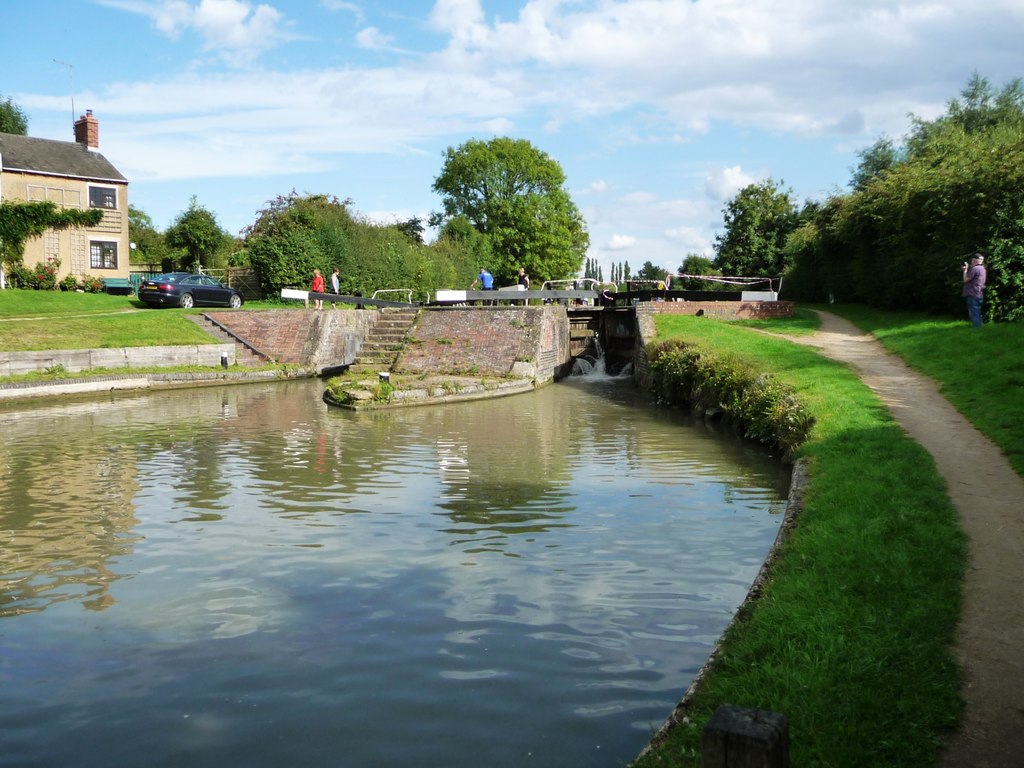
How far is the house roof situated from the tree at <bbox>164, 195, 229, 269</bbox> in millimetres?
4794

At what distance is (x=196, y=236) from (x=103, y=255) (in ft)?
20.4

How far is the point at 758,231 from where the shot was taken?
150 feet

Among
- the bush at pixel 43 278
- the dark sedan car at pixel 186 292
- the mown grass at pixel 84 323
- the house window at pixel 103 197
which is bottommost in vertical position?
the mown grass at pixel 84 323

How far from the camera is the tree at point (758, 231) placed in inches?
1778

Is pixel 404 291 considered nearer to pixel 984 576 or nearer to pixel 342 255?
pixel 342 255

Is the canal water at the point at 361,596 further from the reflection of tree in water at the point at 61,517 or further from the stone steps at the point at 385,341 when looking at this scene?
the stone steps at the point at 385,341

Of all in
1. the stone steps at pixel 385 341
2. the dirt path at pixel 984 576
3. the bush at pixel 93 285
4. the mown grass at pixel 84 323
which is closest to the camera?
the dirt path at pixel 984 576

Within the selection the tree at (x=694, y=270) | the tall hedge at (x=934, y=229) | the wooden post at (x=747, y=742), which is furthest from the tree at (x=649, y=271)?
the wooden post at (x=747, y=742)

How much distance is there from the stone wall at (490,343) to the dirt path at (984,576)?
38.8 ft

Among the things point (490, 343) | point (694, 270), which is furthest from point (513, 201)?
point (490, 343)

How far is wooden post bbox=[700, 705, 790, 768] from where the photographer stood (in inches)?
117

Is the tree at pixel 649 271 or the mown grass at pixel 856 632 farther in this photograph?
the tree at pixel 649 271

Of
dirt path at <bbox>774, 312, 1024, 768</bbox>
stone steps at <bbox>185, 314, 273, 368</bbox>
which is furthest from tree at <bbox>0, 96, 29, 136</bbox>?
dirt path at <bbox>774, 312, 1024, 768</bbox>

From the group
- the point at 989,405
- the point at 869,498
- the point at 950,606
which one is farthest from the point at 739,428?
the point at 950,606
